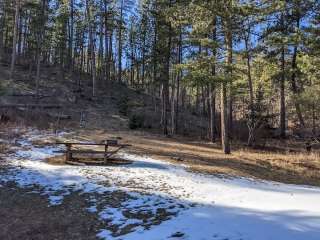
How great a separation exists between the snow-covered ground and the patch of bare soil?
29 cm

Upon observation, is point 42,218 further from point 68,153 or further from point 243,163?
point 243,163

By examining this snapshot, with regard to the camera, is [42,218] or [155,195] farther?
[155,195]

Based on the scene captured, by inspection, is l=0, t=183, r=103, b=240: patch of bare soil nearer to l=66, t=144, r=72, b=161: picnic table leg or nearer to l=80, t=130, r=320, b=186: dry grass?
l=66, t=144, r=72, b=161: picnic table leg

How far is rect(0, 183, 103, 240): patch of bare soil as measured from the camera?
27.0 ft

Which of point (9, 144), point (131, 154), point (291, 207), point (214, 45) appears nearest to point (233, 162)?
point (131, 154)

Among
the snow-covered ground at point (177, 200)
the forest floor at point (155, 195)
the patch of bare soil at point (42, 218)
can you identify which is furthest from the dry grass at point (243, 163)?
the patch of bare soil at point (42, 218)

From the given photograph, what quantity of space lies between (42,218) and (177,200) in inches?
129

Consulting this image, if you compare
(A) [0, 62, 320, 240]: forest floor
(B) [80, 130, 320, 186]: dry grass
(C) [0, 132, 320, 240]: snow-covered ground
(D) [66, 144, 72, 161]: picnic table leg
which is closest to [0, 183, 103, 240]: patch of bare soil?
(A) [0, 62, 320, 240]: forest floor

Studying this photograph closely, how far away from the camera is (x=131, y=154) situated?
16.7 m

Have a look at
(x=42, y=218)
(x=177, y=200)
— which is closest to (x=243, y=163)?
(x=177, y=200)

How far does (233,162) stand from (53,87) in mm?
25415

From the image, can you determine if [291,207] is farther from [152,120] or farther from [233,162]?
[152,120]

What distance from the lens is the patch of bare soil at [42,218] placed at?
822 cm

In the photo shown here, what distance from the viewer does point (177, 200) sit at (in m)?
9.82
